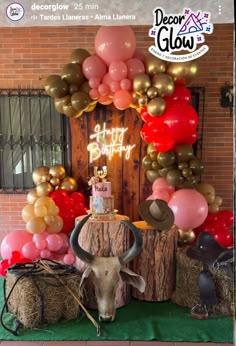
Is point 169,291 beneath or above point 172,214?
beneath

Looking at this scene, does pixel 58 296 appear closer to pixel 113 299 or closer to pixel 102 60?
pixel 113 299

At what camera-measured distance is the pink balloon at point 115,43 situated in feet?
11.8

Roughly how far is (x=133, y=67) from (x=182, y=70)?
0.48 m

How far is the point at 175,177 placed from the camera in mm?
3904

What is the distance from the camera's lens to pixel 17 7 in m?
2.15

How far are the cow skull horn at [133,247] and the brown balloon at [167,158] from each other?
1.00 meters

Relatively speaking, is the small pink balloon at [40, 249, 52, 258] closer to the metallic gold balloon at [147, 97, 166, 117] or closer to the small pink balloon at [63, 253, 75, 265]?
the small pink balloon at [63, 253, 75, 265]

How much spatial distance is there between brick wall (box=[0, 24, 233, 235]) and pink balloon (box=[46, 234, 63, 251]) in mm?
1942

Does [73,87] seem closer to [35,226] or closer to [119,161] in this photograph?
[119,161]

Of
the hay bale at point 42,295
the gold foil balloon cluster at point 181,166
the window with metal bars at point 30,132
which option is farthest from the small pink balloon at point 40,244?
the gold foil balloon cluster at point 181,166

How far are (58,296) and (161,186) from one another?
5.10ft

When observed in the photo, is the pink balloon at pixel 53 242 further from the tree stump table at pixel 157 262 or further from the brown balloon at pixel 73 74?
the brown balloon at pixel 73 74

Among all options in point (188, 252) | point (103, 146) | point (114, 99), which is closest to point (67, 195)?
point (103, 146)

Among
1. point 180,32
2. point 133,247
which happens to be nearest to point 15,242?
point 133,247
